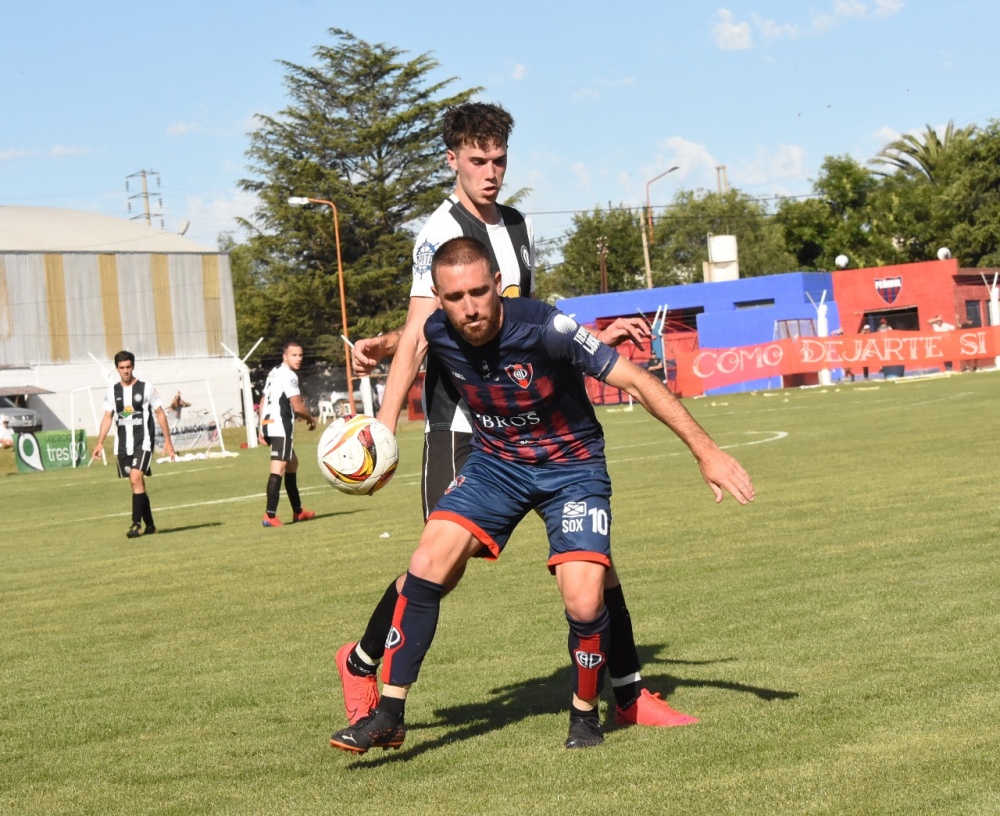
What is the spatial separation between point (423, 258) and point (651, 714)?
2142 millimetres

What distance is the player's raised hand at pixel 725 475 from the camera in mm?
4855

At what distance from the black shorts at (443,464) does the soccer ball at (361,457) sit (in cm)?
17

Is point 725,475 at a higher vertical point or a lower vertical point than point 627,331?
lower

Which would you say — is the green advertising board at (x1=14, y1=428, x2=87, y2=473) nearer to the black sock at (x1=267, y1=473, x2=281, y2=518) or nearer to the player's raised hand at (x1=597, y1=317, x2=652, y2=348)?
the black sock at (x1=267, y1=473, x2=281, y2=518)

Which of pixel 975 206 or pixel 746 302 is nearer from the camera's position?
pixel 746 302

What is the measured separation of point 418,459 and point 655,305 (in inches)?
1554

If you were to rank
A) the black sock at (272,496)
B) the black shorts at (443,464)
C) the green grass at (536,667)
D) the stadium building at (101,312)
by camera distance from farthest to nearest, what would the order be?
1. the stadium building at (101,312)
2. the black sock at (272,496)
3. the black shorts at (443,464)
4. the green grass at (536,667)

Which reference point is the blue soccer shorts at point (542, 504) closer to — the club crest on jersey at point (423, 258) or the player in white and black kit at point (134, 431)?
the club crest on jersey at point (423, 258)

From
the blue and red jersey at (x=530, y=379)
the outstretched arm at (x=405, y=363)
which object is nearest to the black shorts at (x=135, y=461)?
the outstretched arm at (x=405, y=363)

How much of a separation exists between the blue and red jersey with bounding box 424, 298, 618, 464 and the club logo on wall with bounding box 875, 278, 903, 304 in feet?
186

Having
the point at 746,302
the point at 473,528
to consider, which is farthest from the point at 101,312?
the point at 473,528

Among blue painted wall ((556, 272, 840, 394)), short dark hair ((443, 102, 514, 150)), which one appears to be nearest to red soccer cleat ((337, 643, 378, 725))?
short dark hair ((443, 102, 514, 150))

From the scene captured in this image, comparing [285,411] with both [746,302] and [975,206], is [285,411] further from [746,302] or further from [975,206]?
[975,206]

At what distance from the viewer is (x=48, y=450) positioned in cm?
3909
